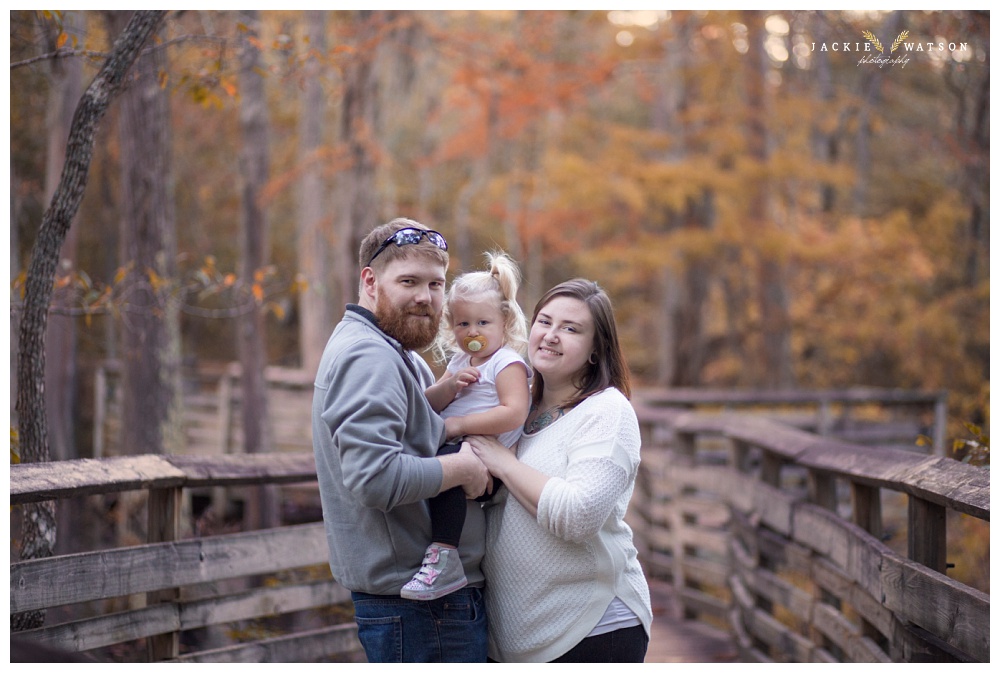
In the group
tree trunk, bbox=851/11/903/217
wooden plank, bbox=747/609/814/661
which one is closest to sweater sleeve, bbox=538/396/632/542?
wooden plank, bbox=747/609/814/661

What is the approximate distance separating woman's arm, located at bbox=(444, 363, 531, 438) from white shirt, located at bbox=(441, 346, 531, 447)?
0.09ft

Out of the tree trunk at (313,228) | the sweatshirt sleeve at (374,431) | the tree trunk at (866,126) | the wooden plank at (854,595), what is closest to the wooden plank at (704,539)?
the wooden plank at (854,595)

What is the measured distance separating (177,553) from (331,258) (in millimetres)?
17645

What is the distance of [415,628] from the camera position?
2.35 meters

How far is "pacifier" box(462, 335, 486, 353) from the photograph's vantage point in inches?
110

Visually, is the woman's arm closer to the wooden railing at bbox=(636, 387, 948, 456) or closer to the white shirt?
the white shirt

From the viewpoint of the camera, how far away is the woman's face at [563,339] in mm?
2590

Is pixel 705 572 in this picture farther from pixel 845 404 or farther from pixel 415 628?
pixel 845 404

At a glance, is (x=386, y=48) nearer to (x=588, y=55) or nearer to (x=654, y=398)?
(x=588, y=55)

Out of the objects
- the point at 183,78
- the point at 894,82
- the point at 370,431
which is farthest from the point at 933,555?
the point at 894,82

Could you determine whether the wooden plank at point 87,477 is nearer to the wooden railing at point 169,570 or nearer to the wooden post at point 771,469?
the wooden railing at point 169,570

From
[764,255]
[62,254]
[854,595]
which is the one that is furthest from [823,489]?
[764,255]

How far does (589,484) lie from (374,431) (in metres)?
0.59

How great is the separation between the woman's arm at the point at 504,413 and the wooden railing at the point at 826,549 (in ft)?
3.94
